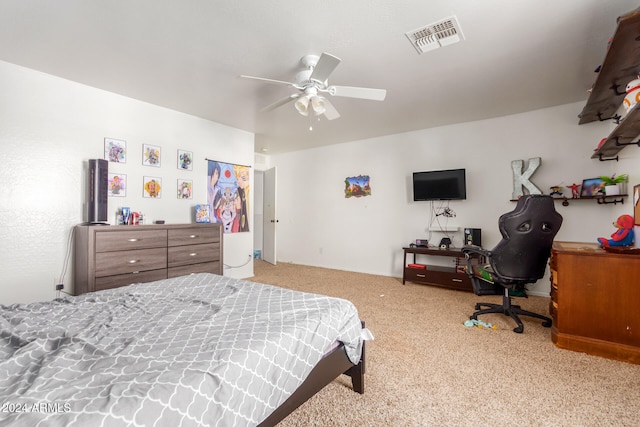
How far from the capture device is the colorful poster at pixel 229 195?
431 cm

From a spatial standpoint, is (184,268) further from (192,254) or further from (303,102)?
(303,102)

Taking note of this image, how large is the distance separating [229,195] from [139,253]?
1775 millimetres

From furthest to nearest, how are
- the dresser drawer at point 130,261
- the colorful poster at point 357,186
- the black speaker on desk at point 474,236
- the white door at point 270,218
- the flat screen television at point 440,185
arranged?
1. the white door at point 270,218
2. the colorful poster at point 357,186
3. the flat screen television at point 440,185
4. the black speaker on desk at point 474,236
5. the dresser drawer at point 130,261

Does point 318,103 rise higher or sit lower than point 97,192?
higher

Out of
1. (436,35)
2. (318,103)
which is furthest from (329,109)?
(436,35)

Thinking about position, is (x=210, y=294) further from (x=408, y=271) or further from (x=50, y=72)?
(x=408, y=271)

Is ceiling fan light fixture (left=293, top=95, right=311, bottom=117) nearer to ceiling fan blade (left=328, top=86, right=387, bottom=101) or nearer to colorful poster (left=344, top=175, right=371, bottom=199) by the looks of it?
ceiling fan blade (left=328, top=86, right=387, bottom=101)

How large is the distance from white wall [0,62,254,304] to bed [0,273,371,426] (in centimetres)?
160

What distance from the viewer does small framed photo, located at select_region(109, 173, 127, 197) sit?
A: 10.6ft

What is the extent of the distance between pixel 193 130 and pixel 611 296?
4.81 m

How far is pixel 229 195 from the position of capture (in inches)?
179

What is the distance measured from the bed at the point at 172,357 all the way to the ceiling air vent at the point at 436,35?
82.4 inches

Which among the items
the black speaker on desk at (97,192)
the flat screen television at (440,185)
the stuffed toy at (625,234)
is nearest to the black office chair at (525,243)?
the stuffed toy at (625,234)

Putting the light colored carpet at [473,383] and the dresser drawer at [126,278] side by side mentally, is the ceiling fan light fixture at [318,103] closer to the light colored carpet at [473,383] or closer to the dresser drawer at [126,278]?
the light colored carpet at [473,383]
